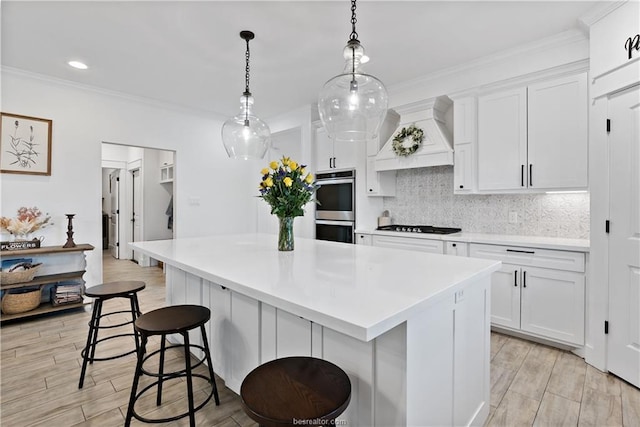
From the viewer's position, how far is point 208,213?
16.5 ft

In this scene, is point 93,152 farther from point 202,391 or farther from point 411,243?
point 411,243

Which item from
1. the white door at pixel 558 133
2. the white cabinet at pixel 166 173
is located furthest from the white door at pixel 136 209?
the white door at pixel 558 133

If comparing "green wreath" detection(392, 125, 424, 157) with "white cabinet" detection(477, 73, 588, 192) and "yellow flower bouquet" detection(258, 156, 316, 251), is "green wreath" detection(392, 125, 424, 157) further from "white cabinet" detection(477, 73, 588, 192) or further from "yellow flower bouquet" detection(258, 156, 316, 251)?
"yellow flower bouquet" detection(258, 156, 316, 251)

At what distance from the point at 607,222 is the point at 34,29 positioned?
4.73 m

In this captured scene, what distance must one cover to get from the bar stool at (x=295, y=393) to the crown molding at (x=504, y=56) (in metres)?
3.17

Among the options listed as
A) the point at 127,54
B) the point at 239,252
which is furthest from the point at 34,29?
the point at 239,252

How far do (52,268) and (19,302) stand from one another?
51cm

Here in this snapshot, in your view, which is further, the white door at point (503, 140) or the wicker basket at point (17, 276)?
the wicker basket at point (17, 276)

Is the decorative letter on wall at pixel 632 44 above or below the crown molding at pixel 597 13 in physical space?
below

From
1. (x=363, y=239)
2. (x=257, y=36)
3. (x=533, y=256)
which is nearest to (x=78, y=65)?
(x=257, y=36)

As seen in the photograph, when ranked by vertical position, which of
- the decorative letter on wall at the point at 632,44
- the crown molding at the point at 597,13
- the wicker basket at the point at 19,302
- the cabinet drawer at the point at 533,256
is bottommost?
the wicker basket at the point at 19,302

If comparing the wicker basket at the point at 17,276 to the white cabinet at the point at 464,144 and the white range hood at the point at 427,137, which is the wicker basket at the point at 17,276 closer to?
the white range hood at the point at 427,137

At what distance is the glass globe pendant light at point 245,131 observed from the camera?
2.67m

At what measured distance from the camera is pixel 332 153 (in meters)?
4.37
